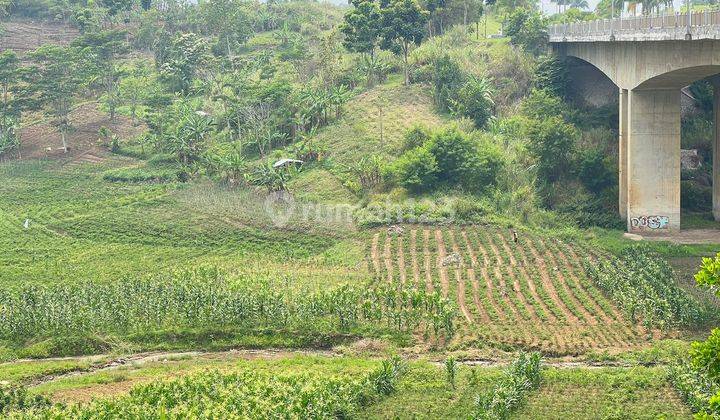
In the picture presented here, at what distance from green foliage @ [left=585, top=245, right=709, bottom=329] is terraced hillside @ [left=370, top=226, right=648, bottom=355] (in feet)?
2.01

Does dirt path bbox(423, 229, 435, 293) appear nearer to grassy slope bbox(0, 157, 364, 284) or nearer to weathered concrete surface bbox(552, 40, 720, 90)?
grassy slope bbox(0, 157, 364, 284)

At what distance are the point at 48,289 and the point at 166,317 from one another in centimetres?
651

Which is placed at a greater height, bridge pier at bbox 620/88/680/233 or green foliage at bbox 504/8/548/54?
green foliage at bbox 504/8/548/54

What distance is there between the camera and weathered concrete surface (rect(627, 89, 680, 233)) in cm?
4972

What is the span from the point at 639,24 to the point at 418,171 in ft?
45.7

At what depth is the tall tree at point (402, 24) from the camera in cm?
7006

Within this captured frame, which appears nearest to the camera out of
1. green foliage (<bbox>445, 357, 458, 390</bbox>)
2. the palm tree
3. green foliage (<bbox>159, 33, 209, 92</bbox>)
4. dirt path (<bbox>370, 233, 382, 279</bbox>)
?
green foliage (<bbox>445, 357, 458, 390</bbox>)

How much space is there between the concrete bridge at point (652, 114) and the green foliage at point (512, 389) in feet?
64.2

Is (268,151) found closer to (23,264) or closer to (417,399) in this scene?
(23,264)

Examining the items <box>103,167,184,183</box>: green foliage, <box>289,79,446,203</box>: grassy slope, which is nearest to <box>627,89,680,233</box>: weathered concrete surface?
<box>289,79,446,203</box>: grassy slope

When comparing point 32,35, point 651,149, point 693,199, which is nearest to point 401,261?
point 651,149

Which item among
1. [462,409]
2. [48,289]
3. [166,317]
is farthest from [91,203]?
[462,409]

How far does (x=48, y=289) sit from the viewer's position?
137 feet

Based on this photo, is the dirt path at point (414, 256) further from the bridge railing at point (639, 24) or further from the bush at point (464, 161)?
the bridge railing at point (639, 24)
